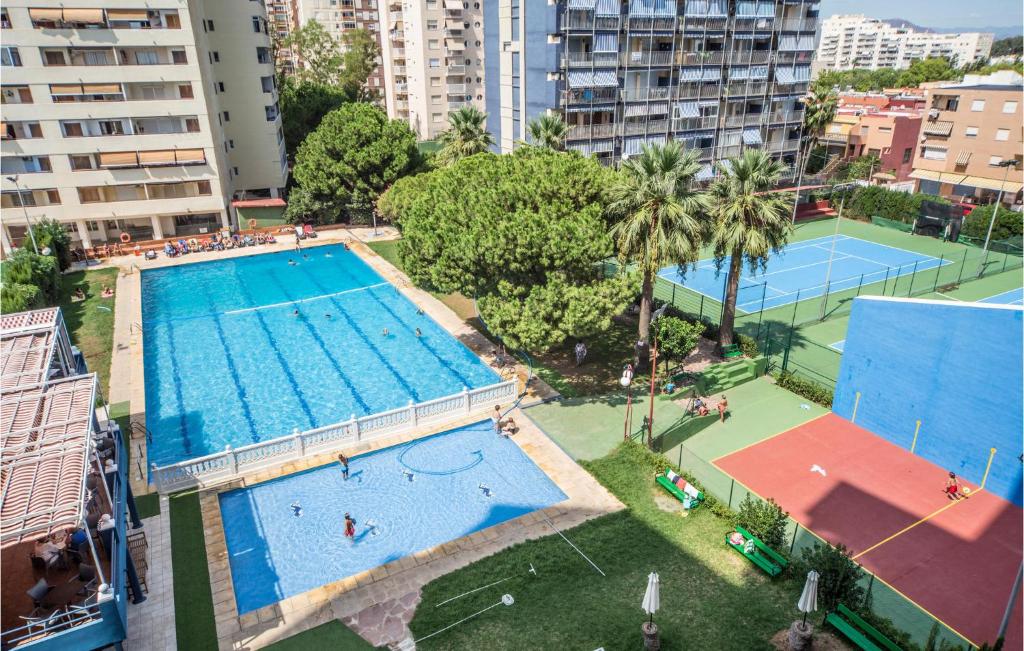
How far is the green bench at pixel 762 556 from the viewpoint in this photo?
18.5 metres

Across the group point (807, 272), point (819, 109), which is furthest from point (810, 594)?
point (819, 109)

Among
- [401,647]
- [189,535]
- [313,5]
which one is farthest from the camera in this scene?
[313,5]

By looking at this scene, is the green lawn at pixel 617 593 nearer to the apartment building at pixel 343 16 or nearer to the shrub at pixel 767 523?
the shrub at pixel 767 523

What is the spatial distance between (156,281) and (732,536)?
1672 inches

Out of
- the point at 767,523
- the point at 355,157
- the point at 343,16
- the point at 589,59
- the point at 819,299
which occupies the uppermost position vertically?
the point at 343,16

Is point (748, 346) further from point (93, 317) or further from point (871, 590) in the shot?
point (93, 317)

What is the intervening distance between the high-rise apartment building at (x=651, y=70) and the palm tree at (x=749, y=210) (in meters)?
21.7

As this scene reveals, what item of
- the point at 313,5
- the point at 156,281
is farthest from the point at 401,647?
the point at 313,5

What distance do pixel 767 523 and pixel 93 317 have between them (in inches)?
1545

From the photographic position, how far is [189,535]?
20547mm

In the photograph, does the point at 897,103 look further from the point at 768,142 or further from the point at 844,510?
the point at 844,510

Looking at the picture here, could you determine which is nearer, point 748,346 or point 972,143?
point 748,346

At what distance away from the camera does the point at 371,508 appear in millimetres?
22156

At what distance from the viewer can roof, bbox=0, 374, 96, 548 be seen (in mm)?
13750
